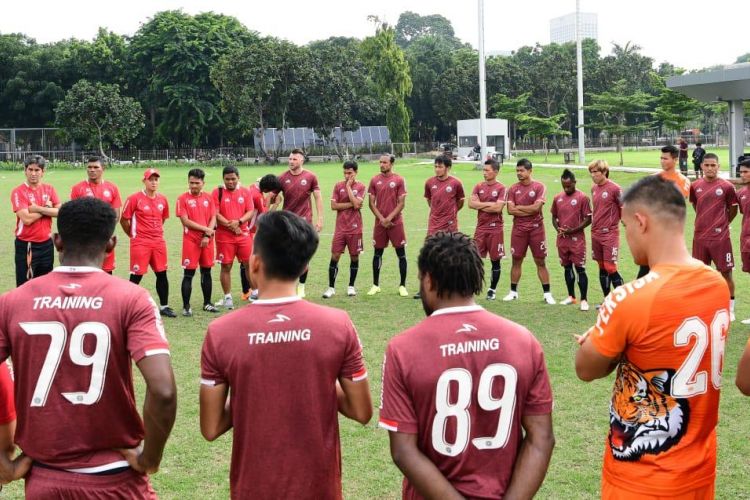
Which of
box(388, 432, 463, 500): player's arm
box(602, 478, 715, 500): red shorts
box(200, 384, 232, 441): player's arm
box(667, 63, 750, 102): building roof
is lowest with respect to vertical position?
box(602, 478, 715, 500): red shorts

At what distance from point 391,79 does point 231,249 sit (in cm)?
6450

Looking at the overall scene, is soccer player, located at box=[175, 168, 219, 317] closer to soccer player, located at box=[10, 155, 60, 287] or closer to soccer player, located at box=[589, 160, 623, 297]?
soccer player, located at box=[10, 155, 60, 287]

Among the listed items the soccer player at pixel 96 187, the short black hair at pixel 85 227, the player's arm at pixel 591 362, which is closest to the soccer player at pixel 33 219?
the soccer player at pixel 96 187

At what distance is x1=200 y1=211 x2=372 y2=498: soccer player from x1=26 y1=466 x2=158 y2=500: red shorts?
0.54 m

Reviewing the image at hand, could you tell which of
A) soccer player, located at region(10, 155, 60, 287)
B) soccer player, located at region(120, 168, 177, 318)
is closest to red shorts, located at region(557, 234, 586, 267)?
soccer player, located at region(120, 168, 177, 318)

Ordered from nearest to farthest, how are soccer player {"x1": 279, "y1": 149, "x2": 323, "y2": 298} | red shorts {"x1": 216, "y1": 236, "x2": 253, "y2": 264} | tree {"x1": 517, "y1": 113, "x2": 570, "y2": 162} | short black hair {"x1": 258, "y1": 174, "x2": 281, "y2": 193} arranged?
red shorts {"x1": 216, "y1": 236, "x2": 253, "y2": 264}, short black hair {"x1": 258, "y1": 174, "x2": 281, "y2": 193}, soccer player {"x1": 279, "y1": 149, "x2": 323, "y2": 298}, tree {"x1": 517, "y1": 113, "x2": 570, "y2": 162}

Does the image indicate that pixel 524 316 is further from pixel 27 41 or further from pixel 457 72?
pixel 27 41

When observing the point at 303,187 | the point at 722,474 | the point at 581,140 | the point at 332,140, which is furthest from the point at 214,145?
the point at 722,474

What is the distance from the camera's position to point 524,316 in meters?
11.3

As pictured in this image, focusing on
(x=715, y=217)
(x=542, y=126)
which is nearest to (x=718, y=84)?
(x=715, y=217)

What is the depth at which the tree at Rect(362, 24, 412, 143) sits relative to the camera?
73812 mm

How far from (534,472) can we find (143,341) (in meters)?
1.83

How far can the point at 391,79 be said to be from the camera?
2936 inches

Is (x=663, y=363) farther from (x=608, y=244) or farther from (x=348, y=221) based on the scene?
(x=348, y=221)
